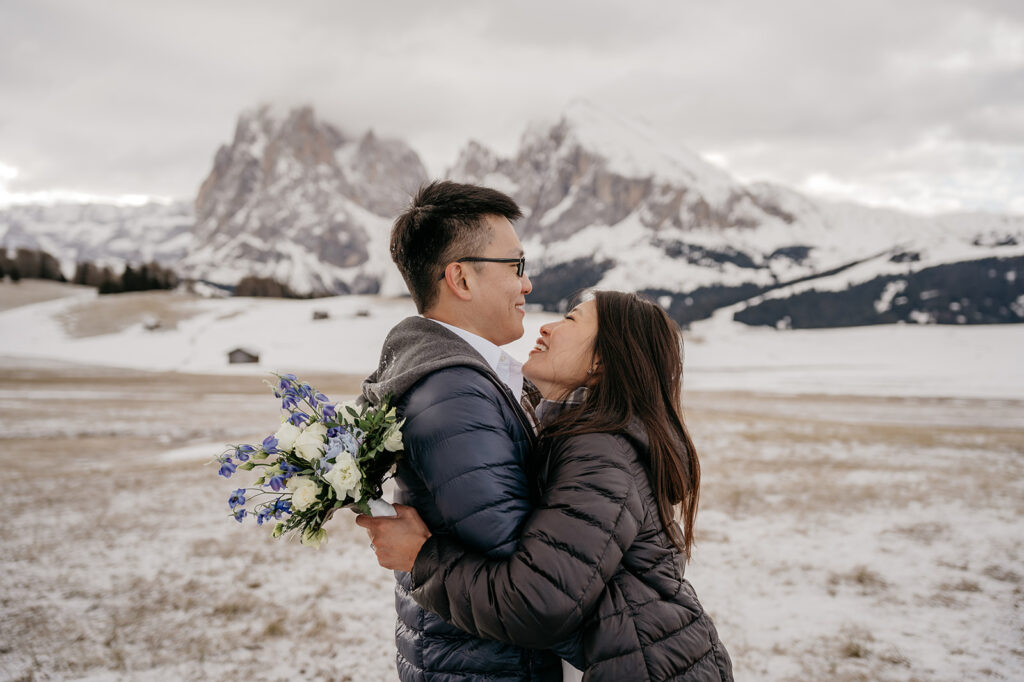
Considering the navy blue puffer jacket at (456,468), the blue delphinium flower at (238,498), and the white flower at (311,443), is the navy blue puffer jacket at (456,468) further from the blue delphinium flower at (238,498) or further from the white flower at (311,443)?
the blue delphinium flower at (238,498)

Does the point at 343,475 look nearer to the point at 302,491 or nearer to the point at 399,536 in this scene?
the point at 302,491

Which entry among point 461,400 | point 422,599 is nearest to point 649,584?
point 422,599

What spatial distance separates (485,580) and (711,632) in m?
1.06

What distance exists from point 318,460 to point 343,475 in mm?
161

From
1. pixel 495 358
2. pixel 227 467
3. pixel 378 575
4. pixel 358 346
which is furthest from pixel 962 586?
pixel 358 346

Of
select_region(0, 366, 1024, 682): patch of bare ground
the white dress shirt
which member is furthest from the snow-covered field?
the white dress shirt

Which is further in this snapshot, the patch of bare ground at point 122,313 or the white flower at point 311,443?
the patch of bare ground at point 122,313

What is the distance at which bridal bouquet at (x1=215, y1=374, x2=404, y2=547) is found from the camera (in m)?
2.23

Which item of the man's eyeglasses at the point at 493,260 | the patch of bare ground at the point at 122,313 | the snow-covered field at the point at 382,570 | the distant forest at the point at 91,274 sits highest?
the man's eyeglasses at the point at 493,260

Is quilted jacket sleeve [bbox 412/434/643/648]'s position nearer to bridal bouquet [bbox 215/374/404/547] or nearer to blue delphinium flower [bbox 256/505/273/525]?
bridal bouquet [bbox 215/374/404/547]

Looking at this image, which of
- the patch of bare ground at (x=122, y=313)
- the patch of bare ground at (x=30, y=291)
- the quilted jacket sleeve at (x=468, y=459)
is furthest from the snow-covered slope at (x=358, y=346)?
the quilted jacket sleeve at (x=468, y=459)

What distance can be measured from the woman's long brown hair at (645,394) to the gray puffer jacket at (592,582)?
6cm

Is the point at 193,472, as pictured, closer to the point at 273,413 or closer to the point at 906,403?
the point at 273,413

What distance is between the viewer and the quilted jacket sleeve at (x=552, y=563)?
2.06 metres
